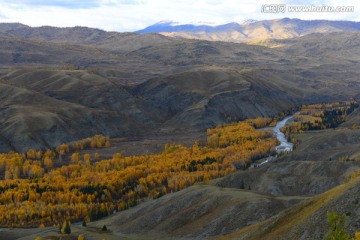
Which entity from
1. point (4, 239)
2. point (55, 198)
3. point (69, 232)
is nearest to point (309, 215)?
point (69, 232)

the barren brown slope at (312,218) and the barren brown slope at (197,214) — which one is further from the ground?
the barren brown slope at (312,218)

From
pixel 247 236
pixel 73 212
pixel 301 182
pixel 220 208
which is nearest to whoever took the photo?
pixel 247 236

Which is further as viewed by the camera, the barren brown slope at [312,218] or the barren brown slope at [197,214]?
the barren brown slope at [197,214]

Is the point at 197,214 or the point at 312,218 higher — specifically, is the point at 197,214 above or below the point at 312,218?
below

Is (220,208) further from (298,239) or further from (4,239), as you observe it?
(4,239)

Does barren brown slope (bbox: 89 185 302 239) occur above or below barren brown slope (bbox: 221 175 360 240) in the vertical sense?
below

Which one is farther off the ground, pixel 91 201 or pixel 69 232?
pixel 69 232

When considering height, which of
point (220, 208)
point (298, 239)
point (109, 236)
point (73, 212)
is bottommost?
point (73, 212)

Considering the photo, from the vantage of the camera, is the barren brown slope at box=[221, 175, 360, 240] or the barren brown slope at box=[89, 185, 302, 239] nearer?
the barren brown slope at box=[221, 175, 360, 240]

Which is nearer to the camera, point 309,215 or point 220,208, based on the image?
point 309,215

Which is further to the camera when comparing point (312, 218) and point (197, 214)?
point (197, 214)

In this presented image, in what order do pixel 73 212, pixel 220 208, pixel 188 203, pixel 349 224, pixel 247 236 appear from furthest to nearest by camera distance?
1. pixel 73 212
2. pixel 188 203
3. pixel 220 208
4. pixel 247 236
5. pixel 349 224
